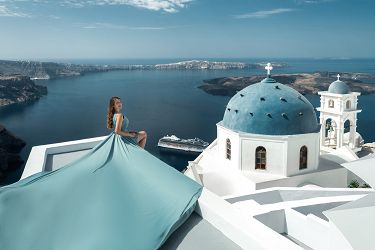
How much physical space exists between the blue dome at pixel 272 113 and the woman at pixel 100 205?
8.39 m

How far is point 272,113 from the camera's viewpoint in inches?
488

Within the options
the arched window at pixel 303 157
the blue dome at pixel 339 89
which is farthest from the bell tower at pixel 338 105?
the arched window at pixel 303 157

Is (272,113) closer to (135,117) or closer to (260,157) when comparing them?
(260,157)

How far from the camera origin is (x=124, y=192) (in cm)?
400

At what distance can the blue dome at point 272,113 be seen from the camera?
40.4 ft

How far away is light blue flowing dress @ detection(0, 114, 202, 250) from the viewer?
3.52 m

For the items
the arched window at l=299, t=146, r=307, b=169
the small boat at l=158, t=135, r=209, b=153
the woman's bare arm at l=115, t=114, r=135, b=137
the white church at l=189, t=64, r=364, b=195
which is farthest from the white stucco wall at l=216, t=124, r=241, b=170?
the small boat at l=158, t=135, r=209, b=153

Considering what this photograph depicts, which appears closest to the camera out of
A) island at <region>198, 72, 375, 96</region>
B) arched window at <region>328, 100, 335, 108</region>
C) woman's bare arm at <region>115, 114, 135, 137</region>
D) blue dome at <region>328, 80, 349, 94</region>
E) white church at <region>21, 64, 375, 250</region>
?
white church at <region>21, 64, 375, 250</region>

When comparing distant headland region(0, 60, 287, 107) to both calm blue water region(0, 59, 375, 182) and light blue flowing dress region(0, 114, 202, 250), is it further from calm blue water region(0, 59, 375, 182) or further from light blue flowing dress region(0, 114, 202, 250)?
light blue flowing dress region(0, 114, 202, 250)

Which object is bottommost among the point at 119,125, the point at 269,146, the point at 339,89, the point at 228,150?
the point at 228,150

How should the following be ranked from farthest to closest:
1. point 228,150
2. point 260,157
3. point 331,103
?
1. point 331,103
2. point 228,150
3. point 260,157

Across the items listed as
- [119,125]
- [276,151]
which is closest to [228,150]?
[276,151]

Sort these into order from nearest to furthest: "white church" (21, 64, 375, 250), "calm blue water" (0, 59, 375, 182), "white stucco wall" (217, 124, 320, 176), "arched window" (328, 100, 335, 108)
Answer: "white church" (21, 64, 375, 250), "white stucco wall" (217, 124, 320, 176), "arched window" (328, 100, 335, 108), "calm blue water" (0, 59, 375, 182)

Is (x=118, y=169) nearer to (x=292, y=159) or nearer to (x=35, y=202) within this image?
(x=35, y=202)
